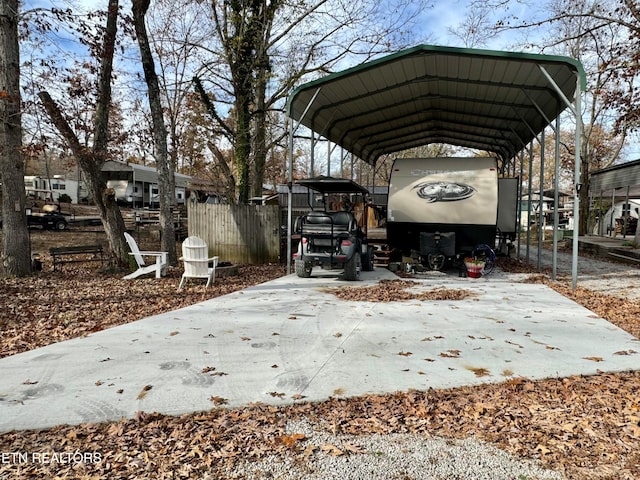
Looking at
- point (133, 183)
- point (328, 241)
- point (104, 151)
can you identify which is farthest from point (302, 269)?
point (133, 183)

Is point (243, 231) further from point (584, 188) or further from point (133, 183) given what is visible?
point (133, 183)

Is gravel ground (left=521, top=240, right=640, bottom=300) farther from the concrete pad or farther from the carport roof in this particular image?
the carport roof

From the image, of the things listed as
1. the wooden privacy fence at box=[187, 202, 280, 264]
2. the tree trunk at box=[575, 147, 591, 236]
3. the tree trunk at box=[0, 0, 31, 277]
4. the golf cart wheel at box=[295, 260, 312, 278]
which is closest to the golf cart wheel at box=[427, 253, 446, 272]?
the golf cart wheel at box=[295, 260, 312, 278]

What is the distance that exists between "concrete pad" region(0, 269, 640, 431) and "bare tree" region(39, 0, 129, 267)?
5.50 m

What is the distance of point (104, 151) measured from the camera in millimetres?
10562

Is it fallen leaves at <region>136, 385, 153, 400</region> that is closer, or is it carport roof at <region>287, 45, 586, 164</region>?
fallen leaves at <region>136, 385, 153, 400</region>

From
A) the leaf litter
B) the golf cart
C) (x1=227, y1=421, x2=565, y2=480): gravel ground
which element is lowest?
(x1=227, y1=421, x2=565, y2=480): gravel ground

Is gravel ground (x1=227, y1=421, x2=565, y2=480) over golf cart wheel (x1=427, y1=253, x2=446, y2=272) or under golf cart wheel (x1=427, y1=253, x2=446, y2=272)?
under

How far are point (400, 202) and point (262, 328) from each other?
7.13 m

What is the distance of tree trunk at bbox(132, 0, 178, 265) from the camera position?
10.8m

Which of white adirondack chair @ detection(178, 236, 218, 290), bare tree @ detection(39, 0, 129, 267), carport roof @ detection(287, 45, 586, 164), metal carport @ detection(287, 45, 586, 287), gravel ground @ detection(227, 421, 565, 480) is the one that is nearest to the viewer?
gravel ground @ detection(227, 421, 565, 480)

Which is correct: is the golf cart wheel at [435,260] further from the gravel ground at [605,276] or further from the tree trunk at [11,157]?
the tree trunk at [11,157]

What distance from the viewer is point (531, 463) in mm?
2590

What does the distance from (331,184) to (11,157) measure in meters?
7.03
